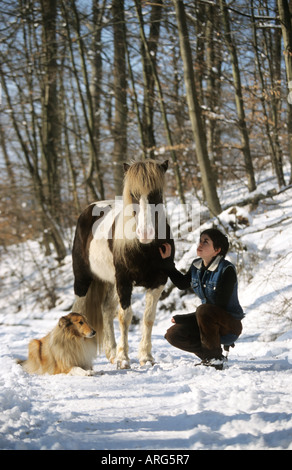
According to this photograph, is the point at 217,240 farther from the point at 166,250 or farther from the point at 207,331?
the point at 207,331

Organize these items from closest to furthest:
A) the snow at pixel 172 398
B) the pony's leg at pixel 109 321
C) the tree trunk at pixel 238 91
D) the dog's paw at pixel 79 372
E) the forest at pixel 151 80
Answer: the snow at pixel 172 398, the dog's paw at pixel 79 372, the pony's leg at pixel 109 321, the tree trunk at pixel 238 91, the forest at pixel 151 80

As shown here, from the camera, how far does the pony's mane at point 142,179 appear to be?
424 centimetres

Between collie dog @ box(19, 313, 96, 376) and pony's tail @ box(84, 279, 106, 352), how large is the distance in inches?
24.3

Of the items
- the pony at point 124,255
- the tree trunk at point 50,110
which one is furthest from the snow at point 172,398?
the tree trunk at point 50,110

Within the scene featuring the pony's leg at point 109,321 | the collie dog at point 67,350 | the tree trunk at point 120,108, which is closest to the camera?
the collie dog at point 67,350

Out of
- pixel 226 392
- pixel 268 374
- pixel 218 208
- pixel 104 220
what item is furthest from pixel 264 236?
pixel 226 392

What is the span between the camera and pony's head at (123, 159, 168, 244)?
161 inches

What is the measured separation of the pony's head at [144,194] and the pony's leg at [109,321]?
1.60 metres

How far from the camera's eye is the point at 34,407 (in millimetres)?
3135

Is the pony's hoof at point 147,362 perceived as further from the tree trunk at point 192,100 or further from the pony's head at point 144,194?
the tree trunk at point 192,100

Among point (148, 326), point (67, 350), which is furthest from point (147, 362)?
point (67, 350)

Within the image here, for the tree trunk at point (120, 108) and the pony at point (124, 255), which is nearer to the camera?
the pony at point (124, 255)
